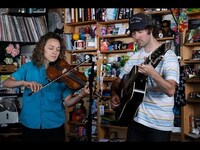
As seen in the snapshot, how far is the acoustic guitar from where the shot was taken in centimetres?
162

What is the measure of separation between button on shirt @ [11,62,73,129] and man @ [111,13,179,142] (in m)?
0.43

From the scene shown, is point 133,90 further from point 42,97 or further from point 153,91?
point 42,97

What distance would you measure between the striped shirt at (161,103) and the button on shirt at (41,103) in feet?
1.53

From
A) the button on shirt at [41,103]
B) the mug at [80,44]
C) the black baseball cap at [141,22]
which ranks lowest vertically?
the button on shirt at [41,103]

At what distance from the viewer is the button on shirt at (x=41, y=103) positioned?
5.81 ft

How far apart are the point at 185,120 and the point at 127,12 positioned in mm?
1309

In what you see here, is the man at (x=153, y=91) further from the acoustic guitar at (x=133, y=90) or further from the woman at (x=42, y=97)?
the woman at (x=42, y=97)

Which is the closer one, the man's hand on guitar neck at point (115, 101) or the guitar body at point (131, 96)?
the guitar body at point (131, 96)

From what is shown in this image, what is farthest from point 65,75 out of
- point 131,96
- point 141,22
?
point 141,22

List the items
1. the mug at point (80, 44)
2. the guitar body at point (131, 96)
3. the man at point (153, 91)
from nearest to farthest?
the man at point (153, 91), the guitar body at point (131, 96), the mug at point (80, 44)

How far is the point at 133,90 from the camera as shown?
1.71m

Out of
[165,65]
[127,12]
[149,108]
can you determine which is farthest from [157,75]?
[127,12]

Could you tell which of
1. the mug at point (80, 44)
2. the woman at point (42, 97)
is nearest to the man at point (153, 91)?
the woman at point (42, 97)
